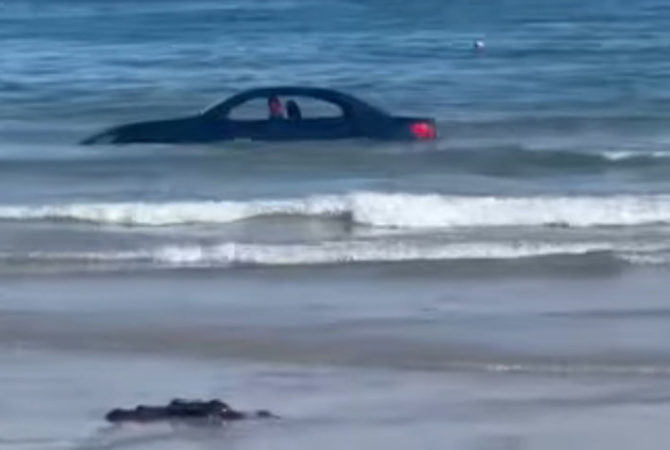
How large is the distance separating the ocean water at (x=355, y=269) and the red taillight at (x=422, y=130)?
22cm

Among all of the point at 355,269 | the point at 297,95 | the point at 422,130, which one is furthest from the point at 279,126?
the point at 355,269

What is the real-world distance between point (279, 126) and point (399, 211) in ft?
20.8

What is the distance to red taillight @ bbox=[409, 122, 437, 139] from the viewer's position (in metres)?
28.6

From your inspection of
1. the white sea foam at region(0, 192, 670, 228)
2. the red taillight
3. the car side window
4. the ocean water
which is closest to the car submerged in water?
the red taillight

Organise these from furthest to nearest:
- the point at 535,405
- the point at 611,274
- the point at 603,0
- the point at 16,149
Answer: the point at 603,0, the point at 16,149, the point at 611,274, the point at 535,405

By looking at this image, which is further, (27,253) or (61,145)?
(61,145)

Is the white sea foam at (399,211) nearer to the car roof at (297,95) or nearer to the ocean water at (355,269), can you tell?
the ocean water at (355,269)

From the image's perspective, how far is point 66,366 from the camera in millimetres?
14344

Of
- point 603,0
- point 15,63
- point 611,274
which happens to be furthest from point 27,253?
point 603,0

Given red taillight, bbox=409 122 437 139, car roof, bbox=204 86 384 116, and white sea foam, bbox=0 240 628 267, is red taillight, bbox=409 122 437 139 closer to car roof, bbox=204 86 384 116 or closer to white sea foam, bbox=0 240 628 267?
car roof, bbox=204 86 384 116

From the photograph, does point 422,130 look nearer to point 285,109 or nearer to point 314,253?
point 285,109

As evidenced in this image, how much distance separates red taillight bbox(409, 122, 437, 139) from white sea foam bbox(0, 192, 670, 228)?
553 cm

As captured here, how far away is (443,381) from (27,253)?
6.27 meters

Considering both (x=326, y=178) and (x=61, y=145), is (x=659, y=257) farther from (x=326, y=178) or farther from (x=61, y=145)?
(x=61, y=145)
